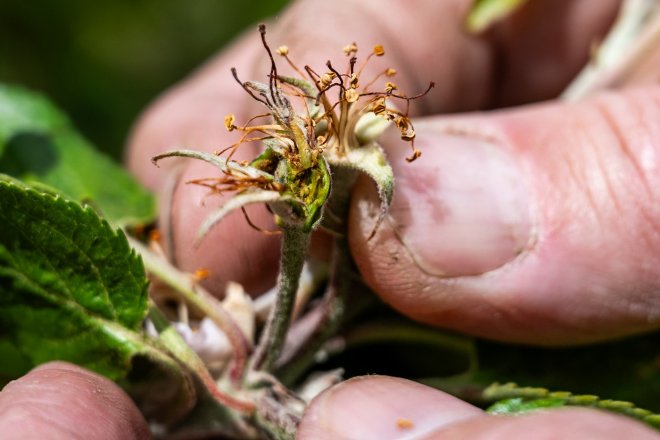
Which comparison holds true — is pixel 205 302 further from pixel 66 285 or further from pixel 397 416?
pixel 397 416

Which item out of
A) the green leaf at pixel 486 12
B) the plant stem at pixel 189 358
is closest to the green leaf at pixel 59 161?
the plant stem at pixel 189 358

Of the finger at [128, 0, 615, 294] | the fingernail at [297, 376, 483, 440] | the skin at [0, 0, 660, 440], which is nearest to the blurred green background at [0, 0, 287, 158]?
the finger at [128, 0, 615, 294]

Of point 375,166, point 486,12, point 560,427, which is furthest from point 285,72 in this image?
point 560,427

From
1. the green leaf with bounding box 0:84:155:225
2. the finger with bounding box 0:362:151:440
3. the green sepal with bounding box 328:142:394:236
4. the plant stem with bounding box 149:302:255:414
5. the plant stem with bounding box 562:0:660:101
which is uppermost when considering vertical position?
the plant stem with bounding box 562:0:660:101

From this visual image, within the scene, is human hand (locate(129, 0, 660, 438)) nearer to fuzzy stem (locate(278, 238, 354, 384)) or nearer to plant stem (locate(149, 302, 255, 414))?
fuzzy stem (locate(278, 238, 354, 384))

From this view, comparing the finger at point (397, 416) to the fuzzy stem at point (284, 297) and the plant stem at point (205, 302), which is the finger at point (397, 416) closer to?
the fuzzy stem at point (284, 297)

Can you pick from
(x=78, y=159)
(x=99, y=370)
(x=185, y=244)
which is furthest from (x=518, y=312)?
(x=78, y=159)
